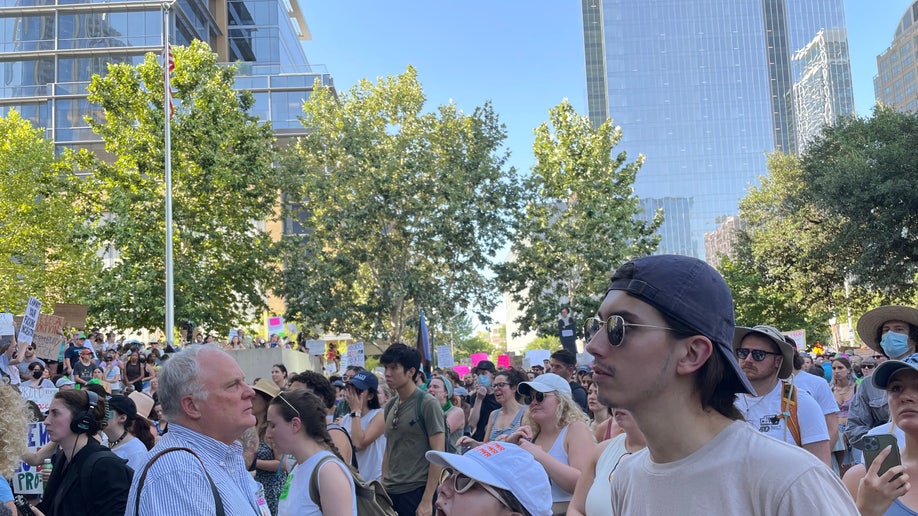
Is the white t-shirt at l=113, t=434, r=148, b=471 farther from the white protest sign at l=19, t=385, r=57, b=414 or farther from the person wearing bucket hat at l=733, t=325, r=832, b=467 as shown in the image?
the white protest sign at l=19, t=385, r=57, b=414

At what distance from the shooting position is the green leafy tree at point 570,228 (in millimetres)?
38344

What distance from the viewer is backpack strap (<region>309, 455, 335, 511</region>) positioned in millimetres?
4430

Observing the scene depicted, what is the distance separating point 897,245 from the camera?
35.4m

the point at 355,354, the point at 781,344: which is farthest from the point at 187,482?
the point at 355,354

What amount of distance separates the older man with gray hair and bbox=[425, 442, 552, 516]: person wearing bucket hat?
3.18ft

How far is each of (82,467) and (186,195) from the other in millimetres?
29316

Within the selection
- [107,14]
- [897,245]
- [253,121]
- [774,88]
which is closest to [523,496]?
[253,121]

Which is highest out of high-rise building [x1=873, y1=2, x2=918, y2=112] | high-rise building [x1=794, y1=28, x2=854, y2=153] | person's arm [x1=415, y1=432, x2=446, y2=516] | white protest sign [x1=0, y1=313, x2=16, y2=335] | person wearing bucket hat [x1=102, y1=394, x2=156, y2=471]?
high-rise building [x1=794, y1=28, x2=854, y2=153]

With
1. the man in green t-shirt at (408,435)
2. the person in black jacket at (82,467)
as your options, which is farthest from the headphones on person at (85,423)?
the man in green t-shirt at (408,435)

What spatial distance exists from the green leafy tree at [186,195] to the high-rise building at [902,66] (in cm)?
11845

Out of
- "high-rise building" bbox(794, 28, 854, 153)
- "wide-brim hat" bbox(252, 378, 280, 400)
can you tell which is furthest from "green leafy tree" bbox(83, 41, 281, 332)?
"high-rise building" bbox(794, 28, 854, 153)

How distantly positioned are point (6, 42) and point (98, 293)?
161 feet

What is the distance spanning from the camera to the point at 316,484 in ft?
14.6

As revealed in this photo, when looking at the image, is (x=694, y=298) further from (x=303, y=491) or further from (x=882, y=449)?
(x=303, y=491)
